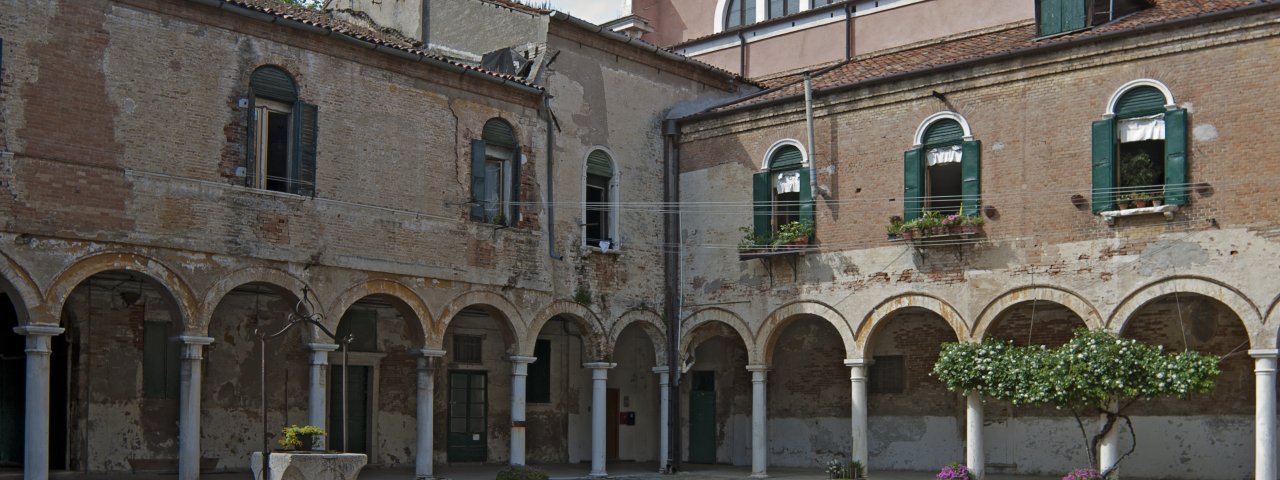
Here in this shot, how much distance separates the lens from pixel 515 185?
2258cm

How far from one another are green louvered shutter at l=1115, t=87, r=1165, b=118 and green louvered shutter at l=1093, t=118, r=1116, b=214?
22 cm

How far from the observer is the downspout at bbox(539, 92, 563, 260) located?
22.9 m

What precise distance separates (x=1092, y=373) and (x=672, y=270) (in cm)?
830

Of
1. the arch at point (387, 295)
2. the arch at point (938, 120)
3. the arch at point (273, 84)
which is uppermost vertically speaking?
the arch at point (273, 84)

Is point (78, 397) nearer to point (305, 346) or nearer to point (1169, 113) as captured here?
point (305, 346)

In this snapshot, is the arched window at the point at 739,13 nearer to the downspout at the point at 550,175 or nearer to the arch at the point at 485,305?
the downspout at the point at 550,175

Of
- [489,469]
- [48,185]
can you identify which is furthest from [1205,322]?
[48,185]

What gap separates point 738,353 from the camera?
26266 mm

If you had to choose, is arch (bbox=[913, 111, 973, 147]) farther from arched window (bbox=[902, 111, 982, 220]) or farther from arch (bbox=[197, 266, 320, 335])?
arch (bbox=[197, 266, 320, 335])

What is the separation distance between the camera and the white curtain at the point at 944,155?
21.5 metres

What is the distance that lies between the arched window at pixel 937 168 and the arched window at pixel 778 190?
6.98 feet

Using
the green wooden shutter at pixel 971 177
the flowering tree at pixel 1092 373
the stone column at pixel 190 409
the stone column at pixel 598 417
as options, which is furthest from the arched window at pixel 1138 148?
the stone column at pixel 190 409

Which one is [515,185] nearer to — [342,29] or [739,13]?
[342,29]

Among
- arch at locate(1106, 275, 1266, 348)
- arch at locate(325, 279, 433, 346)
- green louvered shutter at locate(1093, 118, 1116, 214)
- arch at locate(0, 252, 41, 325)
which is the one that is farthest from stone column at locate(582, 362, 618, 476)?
arch at locate(0, 252, 41, 325)
